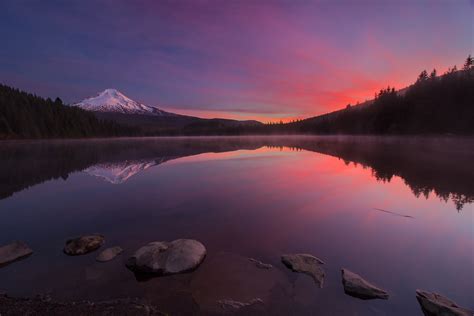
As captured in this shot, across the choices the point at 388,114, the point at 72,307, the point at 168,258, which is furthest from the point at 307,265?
the point at 388,114

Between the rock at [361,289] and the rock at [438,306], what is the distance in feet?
2.78

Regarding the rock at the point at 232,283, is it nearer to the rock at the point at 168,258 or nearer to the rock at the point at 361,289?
the rock at the point at 168,258

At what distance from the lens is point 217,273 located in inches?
298

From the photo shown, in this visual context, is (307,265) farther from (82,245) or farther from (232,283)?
(82,245)

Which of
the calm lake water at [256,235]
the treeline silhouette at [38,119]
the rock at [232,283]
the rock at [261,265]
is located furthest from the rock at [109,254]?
the treeline silhouette at [38,119]

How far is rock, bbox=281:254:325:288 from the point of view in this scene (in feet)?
24.3

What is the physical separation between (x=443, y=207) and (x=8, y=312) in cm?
2025

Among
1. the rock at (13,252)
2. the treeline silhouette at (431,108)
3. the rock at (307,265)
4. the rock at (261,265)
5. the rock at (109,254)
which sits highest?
the treeline silhouette at (431,108)

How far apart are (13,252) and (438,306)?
45.1 feet

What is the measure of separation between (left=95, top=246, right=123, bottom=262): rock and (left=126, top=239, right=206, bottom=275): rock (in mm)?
872

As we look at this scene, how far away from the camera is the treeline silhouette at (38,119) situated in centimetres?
10319

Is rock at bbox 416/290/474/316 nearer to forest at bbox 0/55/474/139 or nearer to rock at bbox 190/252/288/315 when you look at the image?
rock at bbox 190/252/288/315

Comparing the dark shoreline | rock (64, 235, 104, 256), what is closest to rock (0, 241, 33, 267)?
rock (64, 235, 104, 256)

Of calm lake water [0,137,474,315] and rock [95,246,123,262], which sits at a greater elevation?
rock [95,246,123,262]
